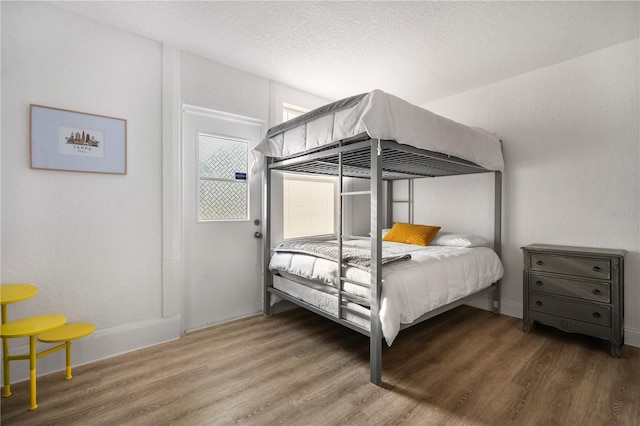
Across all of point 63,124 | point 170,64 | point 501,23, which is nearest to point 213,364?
point 63,124

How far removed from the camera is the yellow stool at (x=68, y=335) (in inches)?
75.6

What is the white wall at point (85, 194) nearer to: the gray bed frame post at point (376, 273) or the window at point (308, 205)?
the window at point (308, 205)

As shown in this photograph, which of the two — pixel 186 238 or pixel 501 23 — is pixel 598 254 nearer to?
pixel 501 23

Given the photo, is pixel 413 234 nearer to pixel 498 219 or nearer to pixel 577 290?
pixel 498 219

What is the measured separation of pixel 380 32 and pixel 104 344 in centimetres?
344

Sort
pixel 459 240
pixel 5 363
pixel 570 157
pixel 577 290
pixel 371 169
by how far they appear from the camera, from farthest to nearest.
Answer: pixel 459 240, pixel 570 157, pixel 577 290, pixel 371 169, pixel 5 363

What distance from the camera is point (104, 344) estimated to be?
2.34 m

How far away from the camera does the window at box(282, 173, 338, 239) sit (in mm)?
3627

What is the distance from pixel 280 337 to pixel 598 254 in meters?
2.85

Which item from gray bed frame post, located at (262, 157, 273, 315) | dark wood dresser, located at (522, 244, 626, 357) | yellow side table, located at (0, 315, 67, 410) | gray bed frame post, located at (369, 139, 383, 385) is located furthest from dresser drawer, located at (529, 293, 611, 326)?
yellow side table, located at (0, 315, 67, 410)

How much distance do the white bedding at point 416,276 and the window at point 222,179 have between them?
0.73 metres

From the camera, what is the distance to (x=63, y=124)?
2.18 meters

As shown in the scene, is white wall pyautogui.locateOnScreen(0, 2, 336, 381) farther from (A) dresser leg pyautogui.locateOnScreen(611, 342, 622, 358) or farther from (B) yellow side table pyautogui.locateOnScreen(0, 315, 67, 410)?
(A) dresser leg pyautogui.locateOnScreen(611, 342, 622, 358)

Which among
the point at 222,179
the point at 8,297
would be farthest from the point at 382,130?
the point at 8,297
